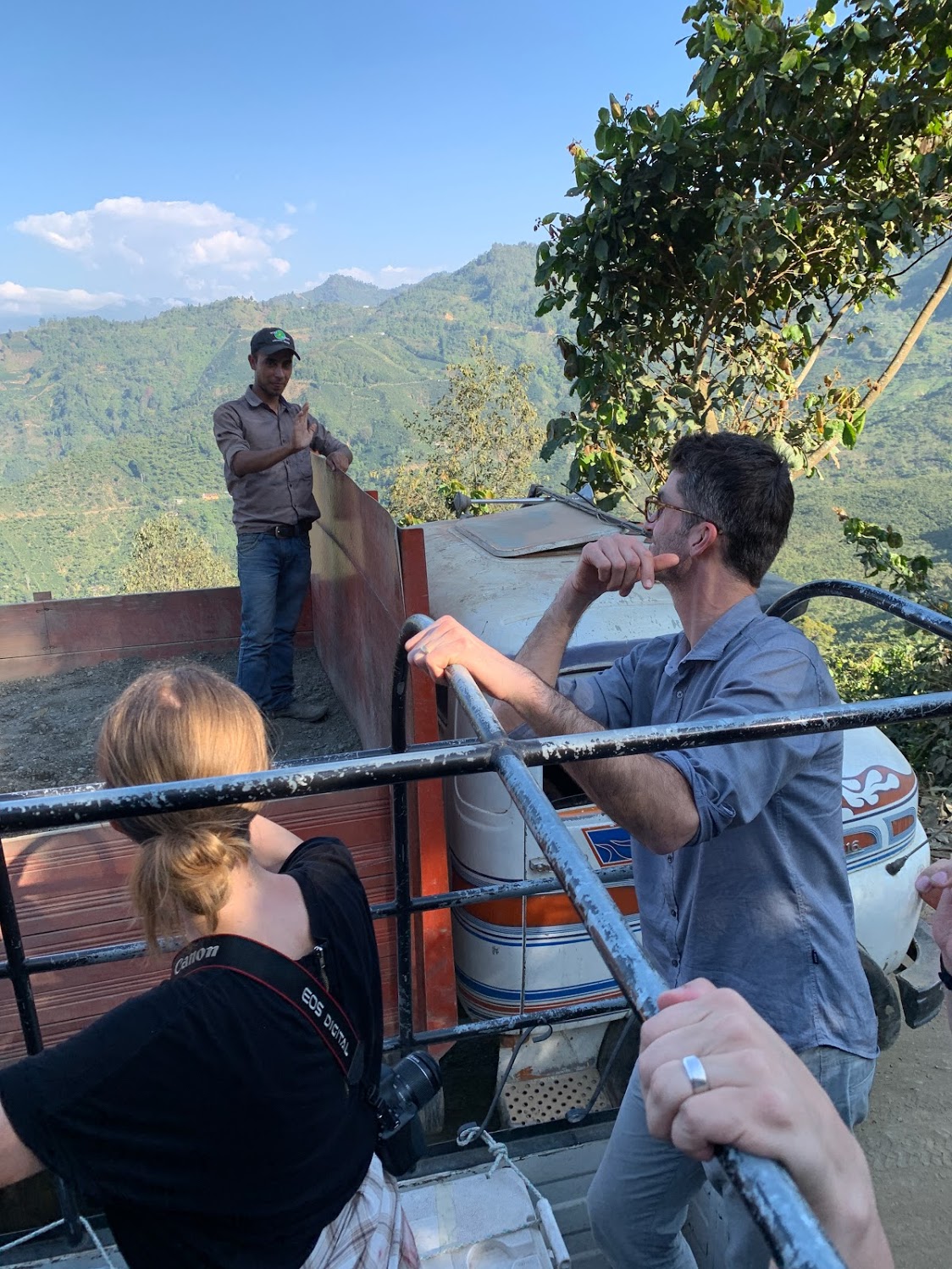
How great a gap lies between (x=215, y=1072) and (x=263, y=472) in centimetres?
386

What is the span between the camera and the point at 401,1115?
4.79ft

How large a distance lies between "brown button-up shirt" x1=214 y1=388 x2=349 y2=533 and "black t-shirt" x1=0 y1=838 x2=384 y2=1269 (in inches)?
139

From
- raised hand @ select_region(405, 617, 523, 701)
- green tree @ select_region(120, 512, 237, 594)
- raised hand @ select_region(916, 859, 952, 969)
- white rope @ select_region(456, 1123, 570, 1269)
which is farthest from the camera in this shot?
green tree @ select_region(120, 512, 237, 594)

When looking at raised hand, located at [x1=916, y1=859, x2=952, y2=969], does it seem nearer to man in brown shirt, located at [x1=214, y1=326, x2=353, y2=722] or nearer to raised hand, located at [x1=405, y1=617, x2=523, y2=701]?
raised hand, located at [x1=405, y1=617, x2=523, y2=701]

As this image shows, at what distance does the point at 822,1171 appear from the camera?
68cm

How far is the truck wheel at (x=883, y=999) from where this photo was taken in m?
3.19

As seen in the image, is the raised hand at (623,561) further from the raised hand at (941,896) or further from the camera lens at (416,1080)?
the camera lens at (416,1080)

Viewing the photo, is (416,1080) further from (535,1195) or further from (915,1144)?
(915,1144)

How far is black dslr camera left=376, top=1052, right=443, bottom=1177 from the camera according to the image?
1.45 metres

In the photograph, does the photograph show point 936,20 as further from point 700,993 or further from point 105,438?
point 105,438

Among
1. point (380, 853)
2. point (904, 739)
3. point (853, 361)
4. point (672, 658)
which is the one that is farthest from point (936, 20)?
point (853, 361)

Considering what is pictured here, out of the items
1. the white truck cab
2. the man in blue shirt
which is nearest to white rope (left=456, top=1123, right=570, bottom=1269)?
the man in blue shirt

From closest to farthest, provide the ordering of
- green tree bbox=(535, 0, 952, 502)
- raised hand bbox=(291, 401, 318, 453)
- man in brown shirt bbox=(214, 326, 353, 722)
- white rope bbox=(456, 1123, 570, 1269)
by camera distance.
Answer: white rope bbox=(456, 1123, 570, 1269) < raised hand bbox=(291, 401, 318, 453) < man in brown shirt bbox=(214, 326, 353, 722) < green tree bbox=(535, 0, 952, 502)

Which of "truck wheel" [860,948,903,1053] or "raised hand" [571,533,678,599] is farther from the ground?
"raised hand" [571,533,678,599]
